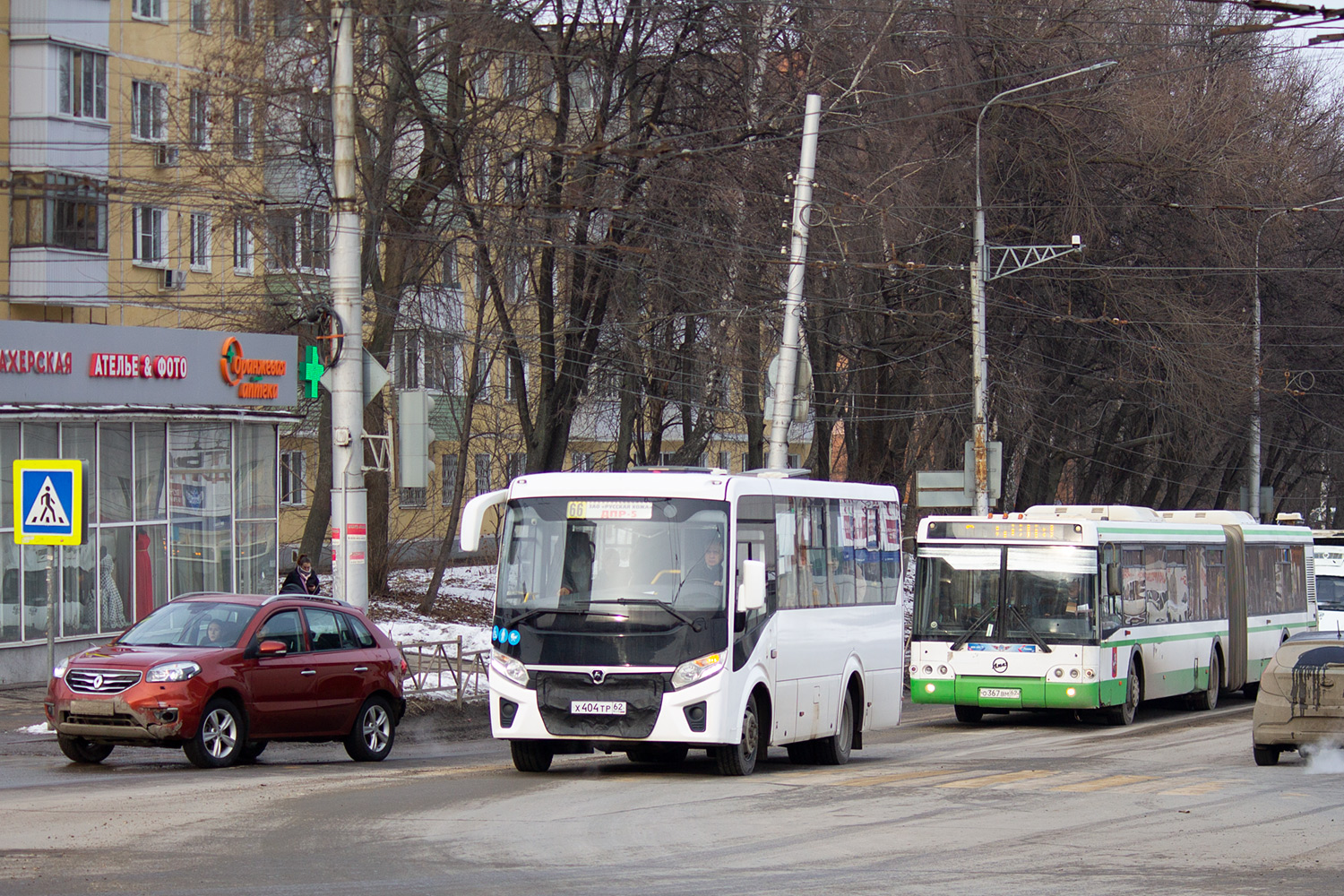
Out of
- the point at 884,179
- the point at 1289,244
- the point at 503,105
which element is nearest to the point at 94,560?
the point at 503,105

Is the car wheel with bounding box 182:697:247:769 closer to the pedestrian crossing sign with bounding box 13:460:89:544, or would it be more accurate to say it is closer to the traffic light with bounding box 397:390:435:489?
the pedestrian crossing sign with bounding box 13:460:89:544

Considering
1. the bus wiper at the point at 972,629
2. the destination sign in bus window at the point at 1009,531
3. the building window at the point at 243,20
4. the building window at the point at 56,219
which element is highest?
the building window at the point at 243,20

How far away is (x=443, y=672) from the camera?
82.5 feet

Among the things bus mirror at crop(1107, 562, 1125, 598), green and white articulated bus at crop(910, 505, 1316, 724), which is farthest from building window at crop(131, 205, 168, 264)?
bus mirror at crop(1107, 562, 1125, 598)

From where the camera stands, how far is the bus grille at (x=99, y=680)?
1451 cm

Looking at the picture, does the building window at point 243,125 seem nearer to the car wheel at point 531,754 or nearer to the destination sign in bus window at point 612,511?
the destination sign in bus window at point 612,511

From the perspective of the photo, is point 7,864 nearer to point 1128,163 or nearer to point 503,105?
point 503,105

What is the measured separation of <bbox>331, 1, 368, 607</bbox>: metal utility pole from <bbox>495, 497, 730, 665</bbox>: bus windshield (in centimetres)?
413

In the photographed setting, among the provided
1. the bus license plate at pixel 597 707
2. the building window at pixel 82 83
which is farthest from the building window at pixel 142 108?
the bus license plate at pixel 597 707

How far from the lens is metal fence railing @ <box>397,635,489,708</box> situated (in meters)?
22.4

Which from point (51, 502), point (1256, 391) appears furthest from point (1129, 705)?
point (1256, 391)

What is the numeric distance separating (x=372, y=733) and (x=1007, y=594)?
8846mm

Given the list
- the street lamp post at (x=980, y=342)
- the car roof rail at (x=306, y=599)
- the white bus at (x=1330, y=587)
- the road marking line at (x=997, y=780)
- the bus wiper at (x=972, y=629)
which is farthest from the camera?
the white bus at (x=1330, y=587)

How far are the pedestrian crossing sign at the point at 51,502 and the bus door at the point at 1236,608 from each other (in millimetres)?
17242
